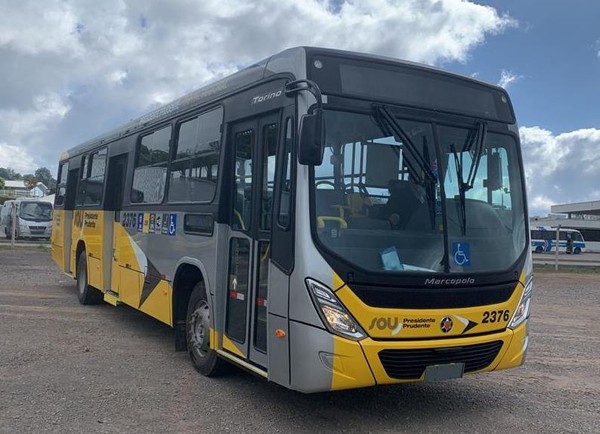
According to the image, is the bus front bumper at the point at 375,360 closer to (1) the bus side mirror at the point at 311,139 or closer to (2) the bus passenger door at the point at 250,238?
(2) the bus passenger door at the point at 250,238

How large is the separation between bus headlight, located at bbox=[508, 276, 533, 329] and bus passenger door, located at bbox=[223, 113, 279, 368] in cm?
224

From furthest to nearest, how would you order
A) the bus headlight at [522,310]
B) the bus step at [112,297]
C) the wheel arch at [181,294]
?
the bus step at [112,297] < the wheel arch at [181,294] < the bus headlight at [522,310]

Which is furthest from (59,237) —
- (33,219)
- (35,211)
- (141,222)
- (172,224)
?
(35,211)

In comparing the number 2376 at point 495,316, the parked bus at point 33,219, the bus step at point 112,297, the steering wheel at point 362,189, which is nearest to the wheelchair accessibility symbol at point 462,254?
the number 2376 at point 495,316

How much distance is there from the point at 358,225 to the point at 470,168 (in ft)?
4.15

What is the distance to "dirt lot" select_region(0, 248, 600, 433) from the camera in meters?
5.19

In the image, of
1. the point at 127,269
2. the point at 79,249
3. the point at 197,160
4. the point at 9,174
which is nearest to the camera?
the point at 197,160

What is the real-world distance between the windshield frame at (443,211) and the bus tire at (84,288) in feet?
24.9

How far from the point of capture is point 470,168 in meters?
5.36

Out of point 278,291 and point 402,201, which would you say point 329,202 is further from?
point 278,291

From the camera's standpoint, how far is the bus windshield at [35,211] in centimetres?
2977

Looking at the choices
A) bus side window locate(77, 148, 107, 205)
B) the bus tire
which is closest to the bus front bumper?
bus side window locate(77, 148, 107, 205)

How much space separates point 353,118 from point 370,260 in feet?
3.90

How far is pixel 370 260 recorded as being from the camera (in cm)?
478
